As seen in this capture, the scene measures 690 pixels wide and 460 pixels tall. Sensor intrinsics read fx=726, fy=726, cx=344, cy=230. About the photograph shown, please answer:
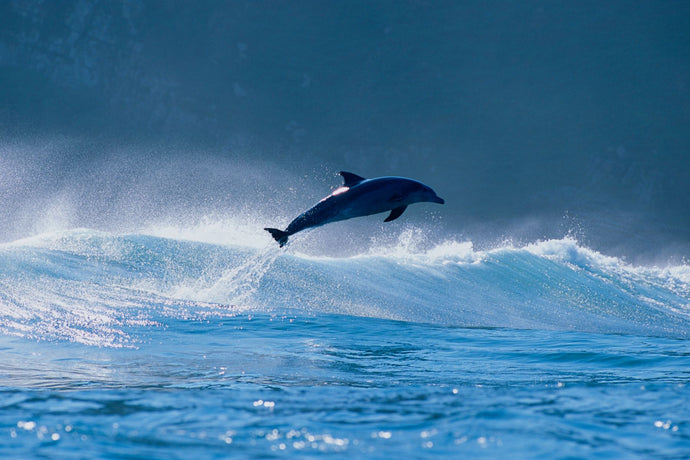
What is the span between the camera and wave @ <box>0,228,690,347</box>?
28.1 feet

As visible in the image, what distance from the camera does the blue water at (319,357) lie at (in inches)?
144

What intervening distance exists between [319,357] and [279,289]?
444cm

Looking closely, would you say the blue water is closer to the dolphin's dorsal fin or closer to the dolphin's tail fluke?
the dolphin's tail fluke

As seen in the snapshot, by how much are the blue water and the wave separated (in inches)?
2.1

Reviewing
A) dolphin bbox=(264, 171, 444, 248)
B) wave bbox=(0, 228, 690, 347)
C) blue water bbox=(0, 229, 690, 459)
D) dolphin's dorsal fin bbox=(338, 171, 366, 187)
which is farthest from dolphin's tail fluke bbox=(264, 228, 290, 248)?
wave bbox=(0, 228, 690, 347)

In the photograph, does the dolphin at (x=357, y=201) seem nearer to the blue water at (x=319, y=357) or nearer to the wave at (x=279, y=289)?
the blue water at (x=319, y=357)

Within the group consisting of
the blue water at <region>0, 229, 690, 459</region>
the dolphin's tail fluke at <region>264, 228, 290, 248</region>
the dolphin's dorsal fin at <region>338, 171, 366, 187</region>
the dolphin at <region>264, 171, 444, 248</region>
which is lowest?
the blue water at <region>0, 229, 690, 459</region>

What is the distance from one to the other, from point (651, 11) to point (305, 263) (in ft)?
180

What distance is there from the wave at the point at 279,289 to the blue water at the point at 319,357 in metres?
0.05

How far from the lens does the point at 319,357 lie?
21.5 ft

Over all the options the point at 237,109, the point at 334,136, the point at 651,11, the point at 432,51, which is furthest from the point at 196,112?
the point at 651,11

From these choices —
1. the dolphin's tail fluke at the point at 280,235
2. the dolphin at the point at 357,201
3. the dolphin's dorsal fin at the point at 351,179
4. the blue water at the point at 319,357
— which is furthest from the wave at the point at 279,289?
the dolphin's dorsal fin at the point at 351,179

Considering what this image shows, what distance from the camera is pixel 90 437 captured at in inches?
139

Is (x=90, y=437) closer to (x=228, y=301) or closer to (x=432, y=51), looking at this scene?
(x=228, y=301)
